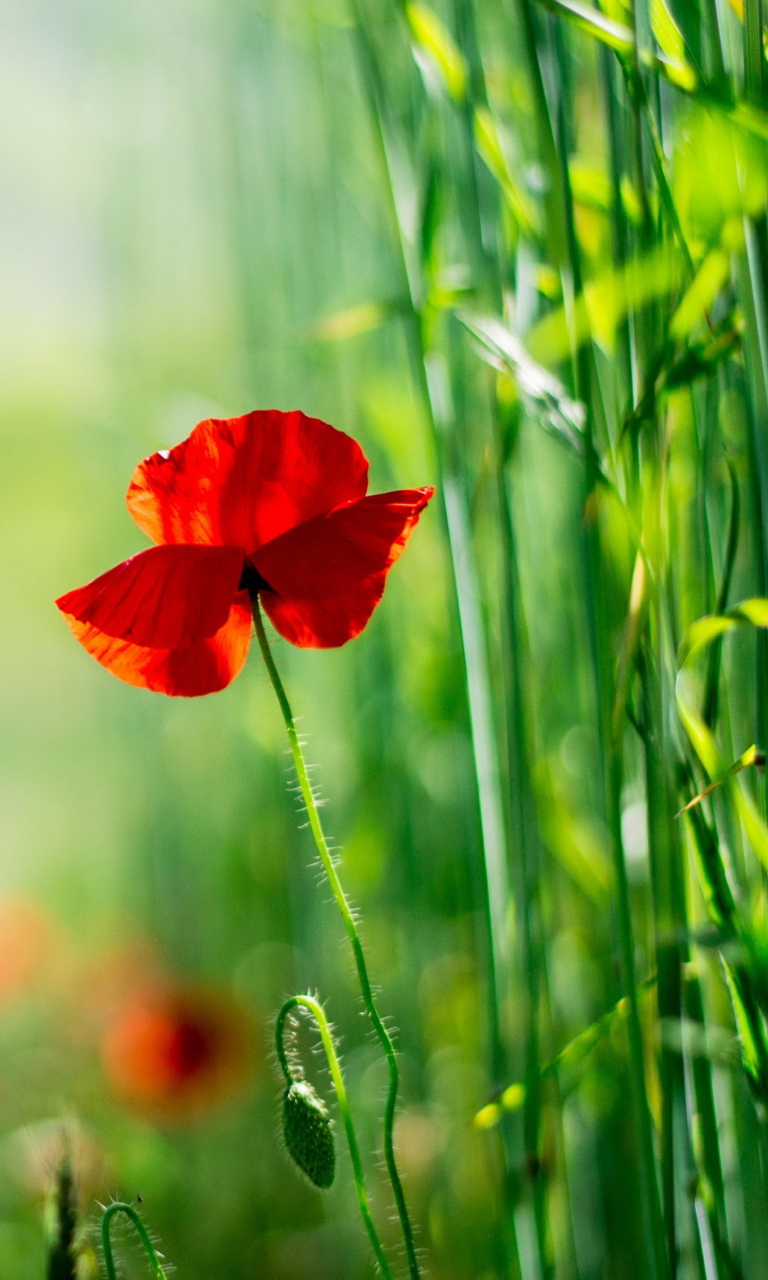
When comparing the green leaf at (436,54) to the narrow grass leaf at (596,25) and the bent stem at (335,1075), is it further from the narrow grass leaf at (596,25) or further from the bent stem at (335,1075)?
the bent stem at (335,1075)

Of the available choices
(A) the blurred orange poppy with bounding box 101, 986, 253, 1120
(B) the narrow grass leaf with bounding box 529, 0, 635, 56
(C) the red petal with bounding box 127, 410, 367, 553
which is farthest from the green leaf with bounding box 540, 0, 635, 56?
(A) the blurred orange poppy with bounding box 101, 986, 253, 1120

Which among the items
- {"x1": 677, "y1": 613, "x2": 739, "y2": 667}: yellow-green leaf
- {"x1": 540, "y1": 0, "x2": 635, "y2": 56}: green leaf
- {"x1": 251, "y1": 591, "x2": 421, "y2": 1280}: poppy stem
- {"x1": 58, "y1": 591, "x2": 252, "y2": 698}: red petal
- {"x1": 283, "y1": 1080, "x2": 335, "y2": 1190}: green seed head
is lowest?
{"x1": 283, "y1": 1080, "x2": 335, "y2": 1190}: green seed head

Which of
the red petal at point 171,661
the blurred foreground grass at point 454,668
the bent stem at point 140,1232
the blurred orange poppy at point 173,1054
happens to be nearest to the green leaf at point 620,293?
the blurred foreground grass at point 454,668

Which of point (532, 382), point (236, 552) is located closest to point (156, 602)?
point (236, 552)

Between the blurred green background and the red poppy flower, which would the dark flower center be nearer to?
the red poppy flower

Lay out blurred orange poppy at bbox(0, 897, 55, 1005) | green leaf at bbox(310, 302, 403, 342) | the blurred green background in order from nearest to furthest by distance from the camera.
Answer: green leaf at bbox(310, 302, 403, 342), the blurred green background, blurred orange poppy at bbox(0, 897, 55, 1005)

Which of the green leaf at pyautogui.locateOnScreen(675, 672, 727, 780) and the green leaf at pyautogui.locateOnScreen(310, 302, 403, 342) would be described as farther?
the green leaf at pyautogui.locateOnScreen(310, 302, 403, 342)
